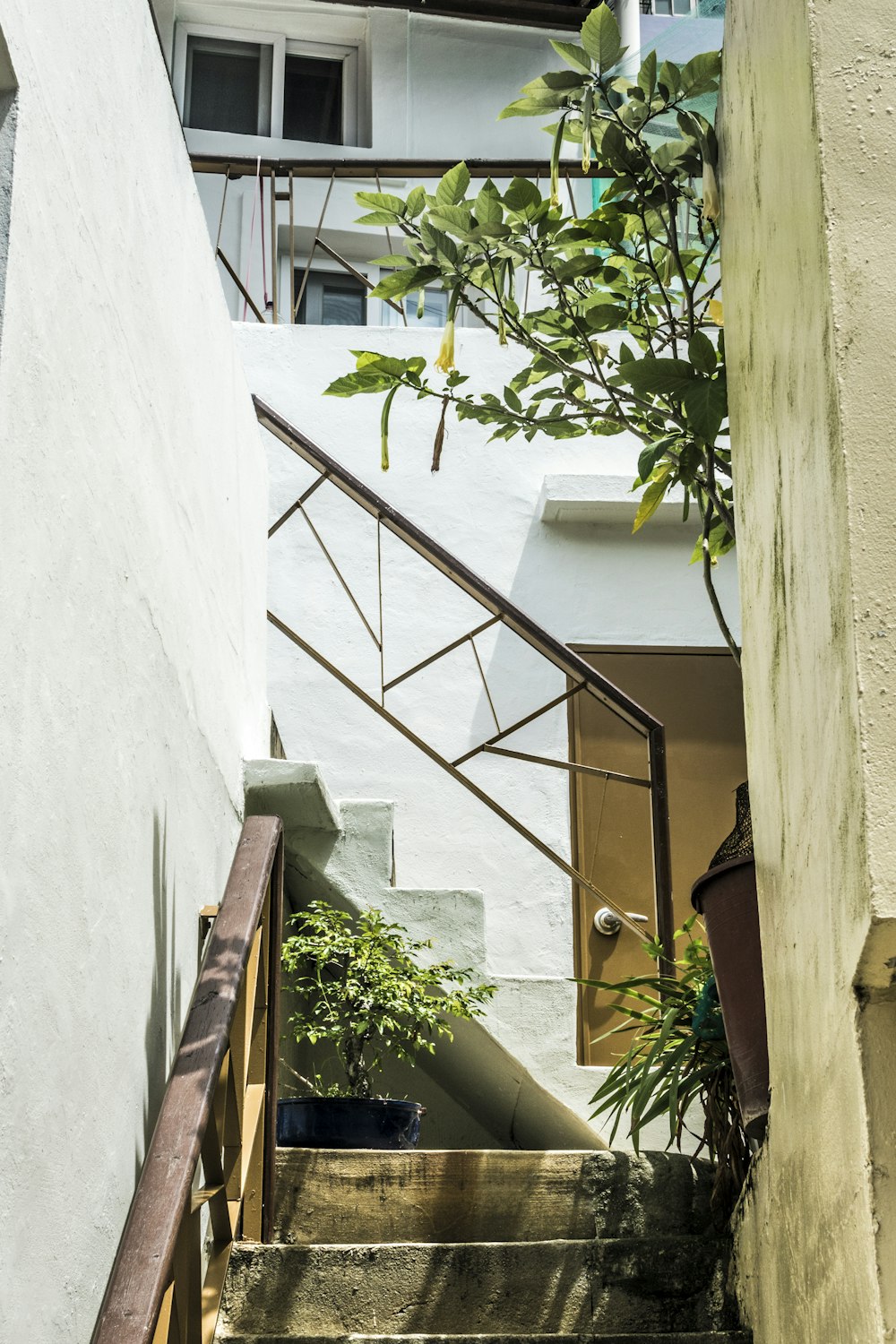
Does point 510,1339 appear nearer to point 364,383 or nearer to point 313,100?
point 364,383

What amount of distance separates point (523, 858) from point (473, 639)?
0.95 metres

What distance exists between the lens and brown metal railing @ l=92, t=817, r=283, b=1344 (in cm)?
195

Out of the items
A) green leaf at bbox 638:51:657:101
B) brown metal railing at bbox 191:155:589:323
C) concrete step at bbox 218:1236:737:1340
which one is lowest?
concrete step at bbox 218:1236:737:1340

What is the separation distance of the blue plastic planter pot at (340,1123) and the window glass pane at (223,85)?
662cm

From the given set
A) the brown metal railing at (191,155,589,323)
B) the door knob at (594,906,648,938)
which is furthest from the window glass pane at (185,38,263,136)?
the door knob at (594,906,648,938)

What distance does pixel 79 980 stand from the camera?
2.11m

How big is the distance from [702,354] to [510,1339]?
6.23 feet

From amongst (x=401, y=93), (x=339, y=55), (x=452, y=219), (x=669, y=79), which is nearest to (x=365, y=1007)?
(x=452, y=219)

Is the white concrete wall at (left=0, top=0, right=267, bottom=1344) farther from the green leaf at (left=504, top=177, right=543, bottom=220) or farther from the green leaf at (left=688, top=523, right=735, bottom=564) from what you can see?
the green leaf at (left=688, top=523, right=735, bottom=564)

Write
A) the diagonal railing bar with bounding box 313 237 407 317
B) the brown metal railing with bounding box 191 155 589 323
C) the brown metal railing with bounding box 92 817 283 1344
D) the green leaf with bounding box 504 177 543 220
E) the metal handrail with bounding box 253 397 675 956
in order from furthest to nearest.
Result: 1. the brown metal railing with bounding box 191 155 589 323
2. the diagonal railing bar with bounding box 313 237 407 317
3. the metal handrail with bounding box 253 397 675 956
4. the green leaf with bounding box 504 177 543 220
5. the brown metal railing with bounding box 92 817 283 1344

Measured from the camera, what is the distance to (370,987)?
13.1 ft

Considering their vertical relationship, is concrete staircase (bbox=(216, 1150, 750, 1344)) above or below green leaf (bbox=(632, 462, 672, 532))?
below

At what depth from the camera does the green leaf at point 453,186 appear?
293 centimetres

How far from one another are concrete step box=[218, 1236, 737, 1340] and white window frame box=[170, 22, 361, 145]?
7064 mm
